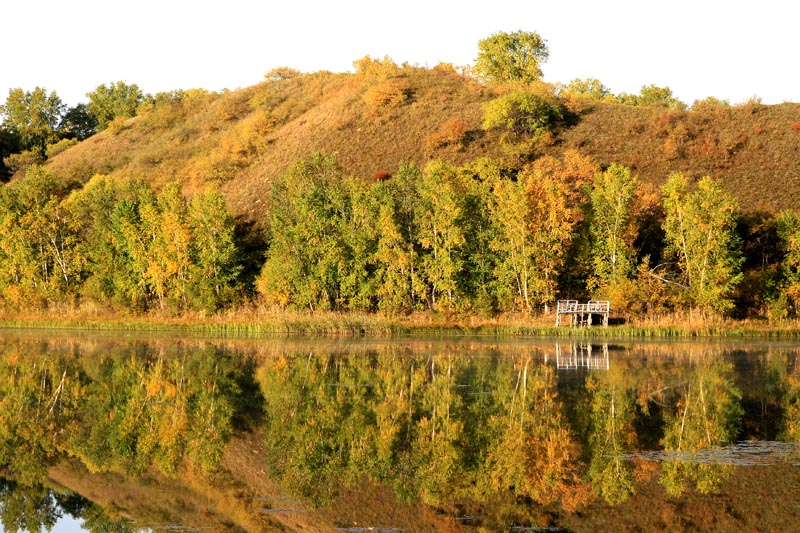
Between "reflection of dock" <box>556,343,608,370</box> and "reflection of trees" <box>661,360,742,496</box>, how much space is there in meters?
3.76

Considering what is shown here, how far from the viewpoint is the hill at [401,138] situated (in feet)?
238

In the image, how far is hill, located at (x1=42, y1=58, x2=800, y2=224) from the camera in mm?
72625

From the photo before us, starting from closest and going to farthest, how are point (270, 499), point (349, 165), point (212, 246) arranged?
point (270, 499) < point (212, 246) < point (349, 165)

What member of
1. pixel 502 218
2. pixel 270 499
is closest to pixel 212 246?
pixel 502 218

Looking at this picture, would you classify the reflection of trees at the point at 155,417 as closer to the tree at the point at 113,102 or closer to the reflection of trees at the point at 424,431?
the reflection of trees at the point at 424,431

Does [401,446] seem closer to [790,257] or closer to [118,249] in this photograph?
[790,257]

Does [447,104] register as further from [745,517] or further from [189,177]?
[745,517]

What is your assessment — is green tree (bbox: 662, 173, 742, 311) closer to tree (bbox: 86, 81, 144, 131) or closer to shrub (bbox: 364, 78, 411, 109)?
shrub (bbox: 364, 78, 411, 109)

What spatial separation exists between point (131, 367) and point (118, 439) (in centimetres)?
1312

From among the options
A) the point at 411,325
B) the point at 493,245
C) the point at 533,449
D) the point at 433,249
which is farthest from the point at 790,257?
the point at 533,449

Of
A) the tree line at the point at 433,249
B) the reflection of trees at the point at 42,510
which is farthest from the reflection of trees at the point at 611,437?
the tree line at the point at 433,249

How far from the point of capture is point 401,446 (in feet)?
66.3

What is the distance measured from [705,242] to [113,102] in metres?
93.9

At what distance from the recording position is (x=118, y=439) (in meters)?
21.4
